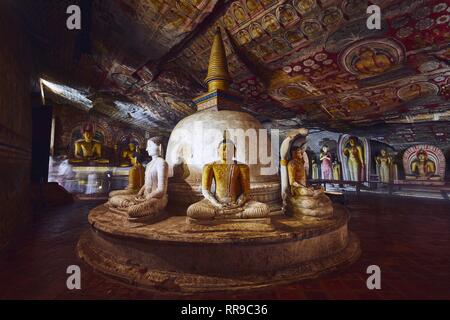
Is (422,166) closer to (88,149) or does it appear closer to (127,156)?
(127,156)

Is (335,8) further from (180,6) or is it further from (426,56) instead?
(180,6)

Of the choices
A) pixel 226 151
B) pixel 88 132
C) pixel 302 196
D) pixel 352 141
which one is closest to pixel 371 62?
pixel 302 196

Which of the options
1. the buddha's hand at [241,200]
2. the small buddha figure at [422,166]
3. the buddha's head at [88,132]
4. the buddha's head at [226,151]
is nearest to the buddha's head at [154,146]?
the buddha's head at [226,151]

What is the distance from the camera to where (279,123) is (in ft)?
37.3

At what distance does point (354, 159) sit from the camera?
11.7 m

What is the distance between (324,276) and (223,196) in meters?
1.73

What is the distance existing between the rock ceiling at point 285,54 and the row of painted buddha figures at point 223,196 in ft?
12.9

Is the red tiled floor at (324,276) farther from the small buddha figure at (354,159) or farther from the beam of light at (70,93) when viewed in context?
the beam of light at (70,93)

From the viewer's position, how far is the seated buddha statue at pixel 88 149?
41.0ft

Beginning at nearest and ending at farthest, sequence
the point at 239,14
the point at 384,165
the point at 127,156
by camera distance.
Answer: the point at 239,14 → the point at 384,165 → the point at 127,156

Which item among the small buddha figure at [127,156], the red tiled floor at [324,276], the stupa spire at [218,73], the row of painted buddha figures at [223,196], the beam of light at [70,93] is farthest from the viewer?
the small buddha figure at [127,156]

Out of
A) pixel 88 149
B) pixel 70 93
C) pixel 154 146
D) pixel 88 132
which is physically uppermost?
pixel 70 93

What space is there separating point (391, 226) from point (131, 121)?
14484 millimetres

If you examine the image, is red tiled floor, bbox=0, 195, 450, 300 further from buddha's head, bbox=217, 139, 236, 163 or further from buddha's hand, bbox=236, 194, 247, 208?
buddha's head, bbox=217, 139, 236, 163
